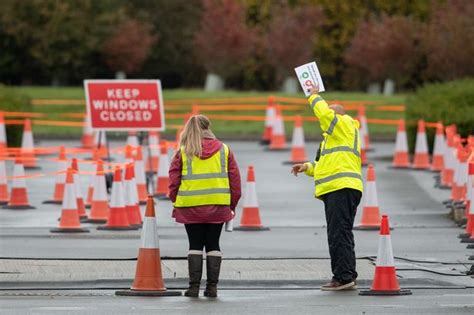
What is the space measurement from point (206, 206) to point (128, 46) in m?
42.4

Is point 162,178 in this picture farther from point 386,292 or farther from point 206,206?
point 386,292

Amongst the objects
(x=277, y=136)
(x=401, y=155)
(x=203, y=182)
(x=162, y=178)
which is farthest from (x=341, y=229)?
(x=277, y=136)

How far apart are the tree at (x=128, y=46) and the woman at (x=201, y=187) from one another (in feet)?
137

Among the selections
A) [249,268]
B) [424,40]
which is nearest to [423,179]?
[249,268]

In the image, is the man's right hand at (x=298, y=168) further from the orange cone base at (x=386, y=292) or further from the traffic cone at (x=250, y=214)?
the traffic cone at (x=250, y=214)

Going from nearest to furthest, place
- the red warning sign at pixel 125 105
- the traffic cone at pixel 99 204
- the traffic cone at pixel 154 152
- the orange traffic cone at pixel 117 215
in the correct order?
the orange traffic cone at pixel 117 215 → the traffic cone at pixel 99 204 → the red warning sign at pixel 125 105 → the traffic cone at pixel 154 152

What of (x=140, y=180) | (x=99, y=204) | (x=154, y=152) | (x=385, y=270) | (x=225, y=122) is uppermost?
(x=225, y=122)

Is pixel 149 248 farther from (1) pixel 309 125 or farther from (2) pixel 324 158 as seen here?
(1) pixel 309 125

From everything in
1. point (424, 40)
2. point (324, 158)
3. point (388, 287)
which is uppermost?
point (424, 40)

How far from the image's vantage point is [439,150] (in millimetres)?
26719

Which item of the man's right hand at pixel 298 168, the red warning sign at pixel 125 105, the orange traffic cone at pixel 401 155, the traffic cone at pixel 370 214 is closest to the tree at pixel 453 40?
the orange traffic cone at pixel 401 155

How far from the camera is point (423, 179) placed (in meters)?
25.8

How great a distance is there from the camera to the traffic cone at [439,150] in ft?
86.7

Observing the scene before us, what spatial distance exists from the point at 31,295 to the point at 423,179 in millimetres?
13771
